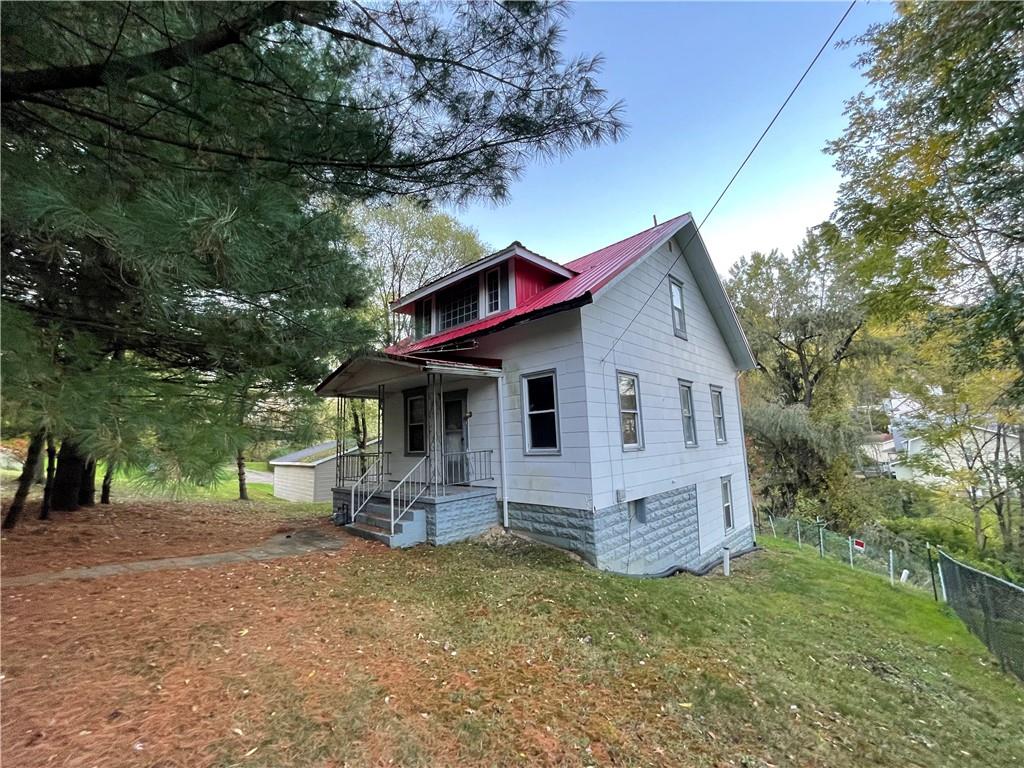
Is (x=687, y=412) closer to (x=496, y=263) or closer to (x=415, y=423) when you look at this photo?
(x=496, y=263)

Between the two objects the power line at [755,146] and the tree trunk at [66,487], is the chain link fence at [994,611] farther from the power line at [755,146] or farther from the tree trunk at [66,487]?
the tree trunk at [66,487]

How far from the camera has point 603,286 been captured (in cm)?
706

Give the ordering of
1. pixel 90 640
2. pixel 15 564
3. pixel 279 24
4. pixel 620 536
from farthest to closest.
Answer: pixel 620 536, pixel 15 564, pixel 90 640, pixel 279 24

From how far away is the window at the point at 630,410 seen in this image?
314 inches

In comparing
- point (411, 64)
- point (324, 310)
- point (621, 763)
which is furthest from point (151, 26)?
point (621, 763)

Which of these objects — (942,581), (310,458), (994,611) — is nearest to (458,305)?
(994,611)

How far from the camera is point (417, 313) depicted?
1166cm

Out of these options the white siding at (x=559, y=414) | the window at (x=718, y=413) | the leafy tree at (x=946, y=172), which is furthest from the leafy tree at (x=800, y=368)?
the white siding at (x=559, y=414)

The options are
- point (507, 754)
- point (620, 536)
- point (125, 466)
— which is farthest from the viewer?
point (620, 536)

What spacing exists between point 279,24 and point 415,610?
5.33 m

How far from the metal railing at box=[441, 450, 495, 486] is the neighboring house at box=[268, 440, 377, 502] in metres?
11.9

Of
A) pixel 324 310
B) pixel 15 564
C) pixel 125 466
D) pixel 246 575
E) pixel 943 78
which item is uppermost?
pixel 943 78

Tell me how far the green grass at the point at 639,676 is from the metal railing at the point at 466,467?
1644 mm

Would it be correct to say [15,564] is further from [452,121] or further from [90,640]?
[452,121]
